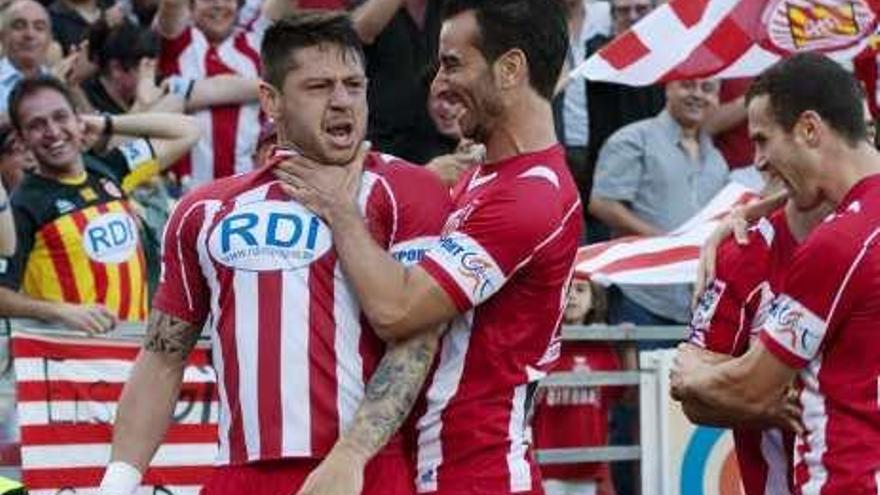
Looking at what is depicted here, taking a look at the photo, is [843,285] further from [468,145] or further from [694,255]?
[694,255]

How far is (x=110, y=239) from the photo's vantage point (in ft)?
33.6

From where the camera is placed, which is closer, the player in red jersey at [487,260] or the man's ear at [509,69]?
the player in red jersey at [487,260]

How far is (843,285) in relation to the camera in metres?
6.04

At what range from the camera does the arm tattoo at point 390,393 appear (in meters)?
5.68

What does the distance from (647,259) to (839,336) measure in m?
3.99

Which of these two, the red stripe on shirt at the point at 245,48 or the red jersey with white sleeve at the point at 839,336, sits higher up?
the red stripe on shirt at the point at 245,48

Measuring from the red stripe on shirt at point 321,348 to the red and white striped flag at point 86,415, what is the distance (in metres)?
2.87

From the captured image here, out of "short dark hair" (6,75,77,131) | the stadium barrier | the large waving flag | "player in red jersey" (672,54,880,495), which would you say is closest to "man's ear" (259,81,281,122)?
"player in red jersey" (672,54,880,495)

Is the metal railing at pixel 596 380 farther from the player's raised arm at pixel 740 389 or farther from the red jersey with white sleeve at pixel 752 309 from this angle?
the player's raised arm at pixel 740 389

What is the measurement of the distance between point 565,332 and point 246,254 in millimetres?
3785

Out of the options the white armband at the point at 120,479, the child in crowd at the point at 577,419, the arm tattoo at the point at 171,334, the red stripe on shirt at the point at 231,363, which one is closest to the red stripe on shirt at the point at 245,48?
the child in crowd at the point at 577,419

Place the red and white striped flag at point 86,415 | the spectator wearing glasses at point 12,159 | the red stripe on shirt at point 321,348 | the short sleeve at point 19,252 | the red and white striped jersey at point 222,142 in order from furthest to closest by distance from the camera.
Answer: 1. the red and white striped jersey at point 222,142
2. the spectator wearing glasses at point 12,159
3. the short sleeve at point 19,252
4. the red and white striped flag at point 86,415
5. the red stripe on shirt at point 321,348

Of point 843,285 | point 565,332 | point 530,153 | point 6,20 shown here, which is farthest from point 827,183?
point 6,20

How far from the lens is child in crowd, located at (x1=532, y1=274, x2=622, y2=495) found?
951 cm
